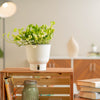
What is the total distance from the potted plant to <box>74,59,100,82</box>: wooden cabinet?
3887mm

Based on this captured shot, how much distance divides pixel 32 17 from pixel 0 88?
14.6 ft

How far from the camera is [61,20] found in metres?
6.21

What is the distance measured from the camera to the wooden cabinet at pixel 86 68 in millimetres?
5797

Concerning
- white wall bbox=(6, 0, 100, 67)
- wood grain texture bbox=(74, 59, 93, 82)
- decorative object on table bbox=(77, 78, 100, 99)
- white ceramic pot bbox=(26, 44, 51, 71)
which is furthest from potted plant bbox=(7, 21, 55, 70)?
white wall bbox=(6, 0, 100, 67)

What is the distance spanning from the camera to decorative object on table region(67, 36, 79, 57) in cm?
566

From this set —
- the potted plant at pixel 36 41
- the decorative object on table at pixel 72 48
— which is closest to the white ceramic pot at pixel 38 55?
the potted plant at pixel 36 41

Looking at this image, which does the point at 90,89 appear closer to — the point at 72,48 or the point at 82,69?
the point at 72,48

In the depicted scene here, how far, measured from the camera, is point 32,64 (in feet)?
6.61

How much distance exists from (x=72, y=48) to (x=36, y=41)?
3838 millimetres

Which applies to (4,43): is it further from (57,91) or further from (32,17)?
(57,91)

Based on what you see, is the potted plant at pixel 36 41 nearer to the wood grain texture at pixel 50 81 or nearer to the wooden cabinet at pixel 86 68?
the wood grain texture at pixel 50 81

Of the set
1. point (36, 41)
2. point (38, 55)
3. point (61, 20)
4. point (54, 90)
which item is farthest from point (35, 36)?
point (61, 20)

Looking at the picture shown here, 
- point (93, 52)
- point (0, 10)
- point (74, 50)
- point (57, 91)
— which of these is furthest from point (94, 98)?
point (93, 52)

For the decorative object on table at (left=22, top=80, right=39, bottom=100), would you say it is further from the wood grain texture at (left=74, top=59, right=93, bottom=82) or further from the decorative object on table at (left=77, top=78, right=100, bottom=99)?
the wood grain texture at (left=74, top=59, right=93, bottom=82)
